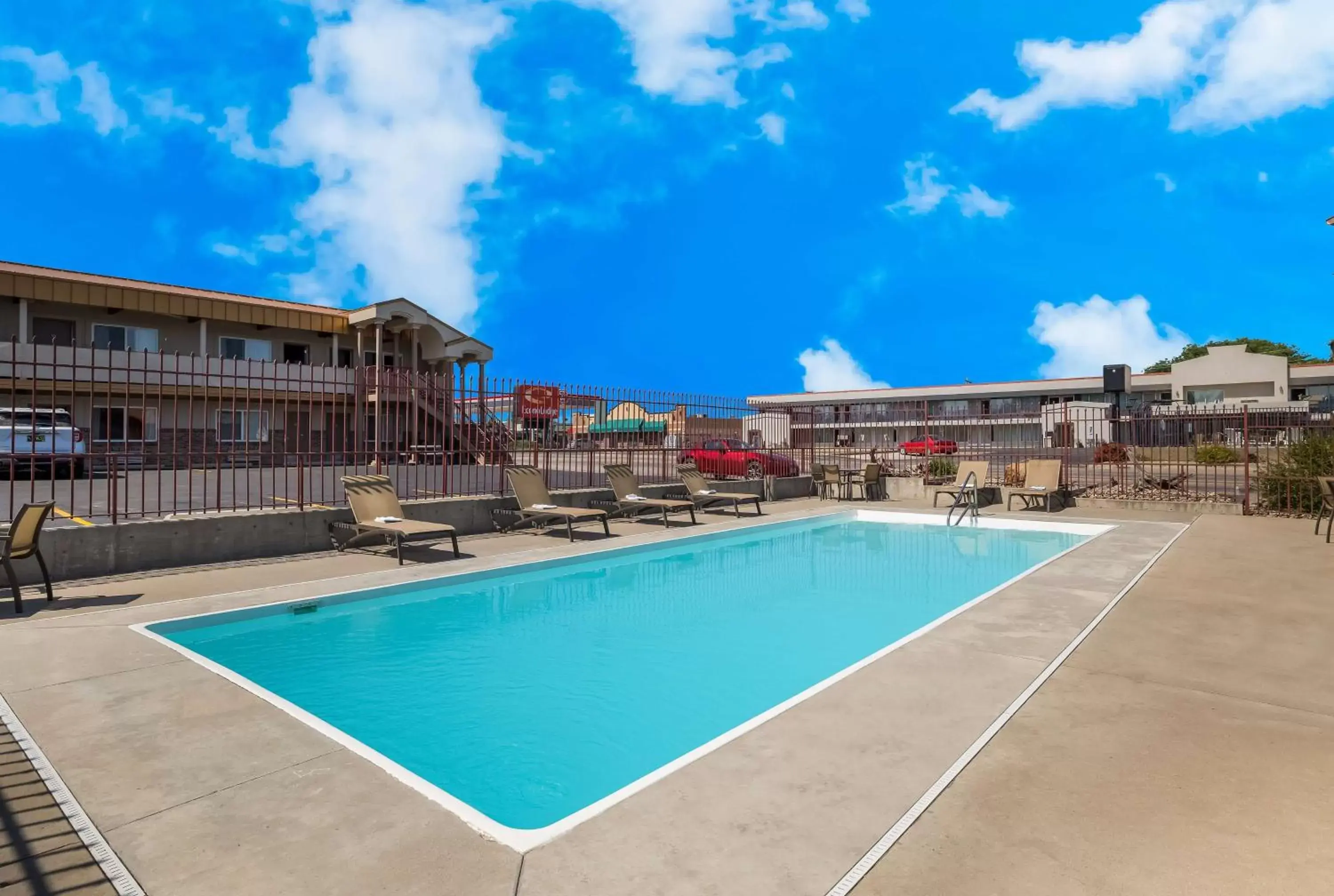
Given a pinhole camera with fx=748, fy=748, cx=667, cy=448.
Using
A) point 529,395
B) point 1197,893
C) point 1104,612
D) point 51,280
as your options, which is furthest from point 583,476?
point 51,280

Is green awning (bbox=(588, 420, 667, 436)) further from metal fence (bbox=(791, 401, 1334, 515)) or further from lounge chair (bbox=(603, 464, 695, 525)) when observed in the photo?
metal fence (bbox=(791, 401, 1334, 515))

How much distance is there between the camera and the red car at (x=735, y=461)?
19500mm

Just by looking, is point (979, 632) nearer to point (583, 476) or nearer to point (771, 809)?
point (771, 809)

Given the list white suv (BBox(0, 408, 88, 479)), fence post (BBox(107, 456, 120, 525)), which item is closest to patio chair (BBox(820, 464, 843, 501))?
fence post (BBox(107, 456, 120, 525))

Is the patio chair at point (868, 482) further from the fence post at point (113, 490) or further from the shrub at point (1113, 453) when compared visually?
the fence post at point (113, 490)

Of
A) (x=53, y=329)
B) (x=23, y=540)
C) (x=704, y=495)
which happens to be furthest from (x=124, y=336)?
(x=23, y=540)

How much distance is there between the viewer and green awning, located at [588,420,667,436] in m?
15.1

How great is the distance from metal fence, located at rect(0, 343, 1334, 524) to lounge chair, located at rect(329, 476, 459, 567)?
1.91ft

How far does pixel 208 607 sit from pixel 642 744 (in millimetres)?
4465

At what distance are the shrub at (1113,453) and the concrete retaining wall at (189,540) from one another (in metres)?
16.4

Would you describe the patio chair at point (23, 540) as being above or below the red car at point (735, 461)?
below

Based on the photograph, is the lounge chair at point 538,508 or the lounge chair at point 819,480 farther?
the lounge chair at point 819,480

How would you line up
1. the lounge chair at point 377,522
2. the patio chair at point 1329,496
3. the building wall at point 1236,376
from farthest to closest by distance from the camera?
the building wall at point 1236,376 < the patio chair at point 1329,496 < the lounge chair at point 377,522

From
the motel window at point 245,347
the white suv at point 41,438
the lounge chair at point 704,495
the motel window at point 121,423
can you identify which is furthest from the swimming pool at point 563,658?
the motel window at point 245,347
